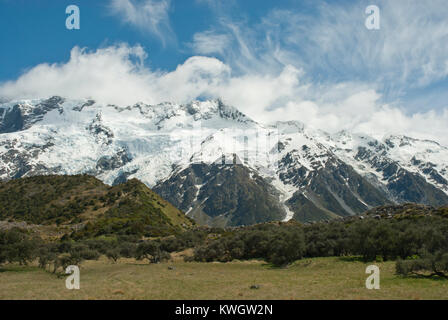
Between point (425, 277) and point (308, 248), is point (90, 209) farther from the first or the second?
point (425, 277)

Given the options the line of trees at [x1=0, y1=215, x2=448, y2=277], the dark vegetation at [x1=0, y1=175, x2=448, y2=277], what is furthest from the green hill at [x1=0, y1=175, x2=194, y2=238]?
the line of trees at [x1=0, y1=215, x2=448, y2=277]

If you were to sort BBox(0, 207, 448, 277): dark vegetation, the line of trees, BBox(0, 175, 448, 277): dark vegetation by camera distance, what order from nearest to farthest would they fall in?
BBox(0, 207, 448, 277): dark vegetation → the line of trees → BBox(0, 175, 448, 277): dark vegetation

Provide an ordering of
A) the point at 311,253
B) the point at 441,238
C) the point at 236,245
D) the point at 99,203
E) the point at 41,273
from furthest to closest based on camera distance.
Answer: the point at 99,203 → the point at 236,245 → the point at 311,253 → the point at 41,273 → the point at 441,238

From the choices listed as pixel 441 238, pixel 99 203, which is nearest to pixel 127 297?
pixel 441 238

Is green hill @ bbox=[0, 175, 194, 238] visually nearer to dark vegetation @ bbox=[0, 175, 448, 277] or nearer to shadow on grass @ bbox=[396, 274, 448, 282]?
dark vegetation @ bbox=[0, 175, 448, 277]

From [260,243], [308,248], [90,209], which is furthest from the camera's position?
[90,209]

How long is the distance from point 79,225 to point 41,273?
317 feet

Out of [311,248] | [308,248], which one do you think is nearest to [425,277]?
[311,248]

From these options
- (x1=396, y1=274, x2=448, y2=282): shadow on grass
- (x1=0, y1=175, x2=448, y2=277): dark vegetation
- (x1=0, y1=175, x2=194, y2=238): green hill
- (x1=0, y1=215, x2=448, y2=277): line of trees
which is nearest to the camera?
(x1=396, y1=274, x2=448, y2=282): shadow on grass

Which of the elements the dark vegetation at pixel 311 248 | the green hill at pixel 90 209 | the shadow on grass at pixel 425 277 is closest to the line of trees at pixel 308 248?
the dark vegetation at pixel 311 248

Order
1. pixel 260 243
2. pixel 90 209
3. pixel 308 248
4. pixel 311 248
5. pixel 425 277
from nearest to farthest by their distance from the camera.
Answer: pixel 425 277, pixel 311 248, pixel 308 248, pixel 260 243, pixel 90 209

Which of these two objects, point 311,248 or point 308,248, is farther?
point 308,248
